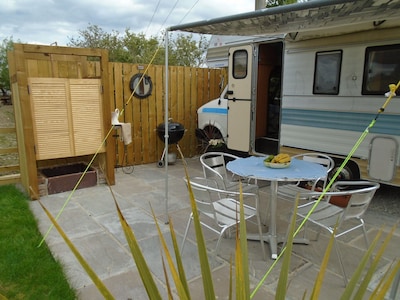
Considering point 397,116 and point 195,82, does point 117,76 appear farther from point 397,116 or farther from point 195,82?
point 397,116

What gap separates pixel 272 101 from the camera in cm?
619

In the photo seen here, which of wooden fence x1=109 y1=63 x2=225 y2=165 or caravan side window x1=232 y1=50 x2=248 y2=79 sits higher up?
caravan side window x1=232 y1=50 x2=248 y2=79

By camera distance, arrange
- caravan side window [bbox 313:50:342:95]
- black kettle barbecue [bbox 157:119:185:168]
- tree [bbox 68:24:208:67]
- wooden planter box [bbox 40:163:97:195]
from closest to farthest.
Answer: caravan side window [bbox 313:50:342:95], wooden planter box [bbox 40:163:97:195], black kettle barbecue [bbox 157:119:185:168], tree [bbox 68:24:208:67]

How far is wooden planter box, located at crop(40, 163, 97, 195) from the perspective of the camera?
4.41 metres

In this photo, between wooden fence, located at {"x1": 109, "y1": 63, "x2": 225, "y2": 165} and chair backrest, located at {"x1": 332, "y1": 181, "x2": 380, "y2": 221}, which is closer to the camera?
chair backrest, located at {"x1": 332, "y1": 181, "x2": 380, "y2": 221}

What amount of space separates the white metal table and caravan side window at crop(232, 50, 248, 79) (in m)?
2.76

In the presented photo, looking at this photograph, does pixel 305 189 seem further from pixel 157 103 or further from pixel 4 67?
pixel 4 67

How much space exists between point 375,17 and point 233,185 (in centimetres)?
230

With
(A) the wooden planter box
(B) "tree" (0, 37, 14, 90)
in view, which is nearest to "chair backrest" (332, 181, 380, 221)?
(A) the wooden planter box

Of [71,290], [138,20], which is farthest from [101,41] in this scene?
[71,290]

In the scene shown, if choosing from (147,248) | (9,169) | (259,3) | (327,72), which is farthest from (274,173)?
(259,3)

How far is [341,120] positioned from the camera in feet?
14.0

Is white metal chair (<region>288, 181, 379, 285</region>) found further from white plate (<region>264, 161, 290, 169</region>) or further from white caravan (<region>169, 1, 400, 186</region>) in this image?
white caravan (<region>169, 1, 400, 186</region>)

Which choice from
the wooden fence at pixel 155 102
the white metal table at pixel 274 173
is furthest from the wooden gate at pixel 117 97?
the white metal table at pixel 274 173
